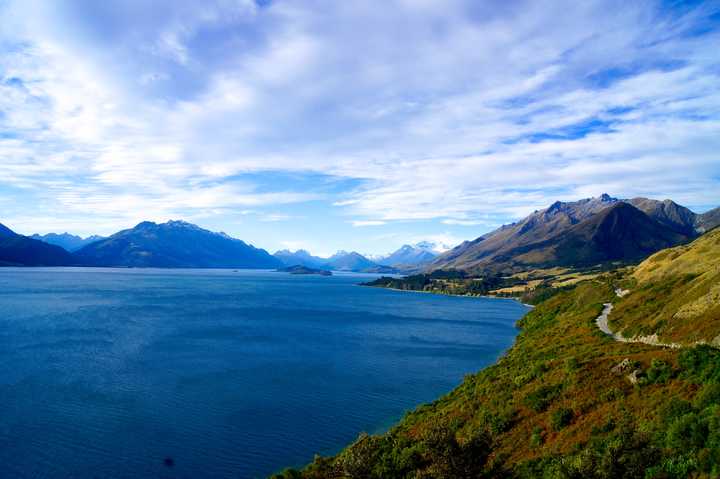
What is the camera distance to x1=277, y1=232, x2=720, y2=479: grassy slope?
21.8m

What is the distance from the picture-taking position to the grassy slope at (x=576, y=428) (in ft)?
71.6

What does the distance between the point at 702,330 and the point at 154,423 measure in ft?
197

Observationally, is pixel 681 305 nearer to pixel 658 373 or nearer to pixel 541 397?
pixel 658 373

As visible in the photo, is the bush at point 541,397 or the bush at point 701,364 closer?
the bush at point 701,364

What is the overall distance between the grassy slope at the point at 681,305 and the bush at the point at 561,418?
630 inches

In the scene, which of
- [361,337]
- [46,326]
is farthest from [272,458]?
[46,326]

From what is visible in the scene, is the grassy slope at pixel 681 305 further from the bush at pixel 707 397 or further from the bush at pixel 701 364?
the bush at pixel 707 397

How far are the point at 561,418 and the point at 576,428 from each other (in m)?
1.90

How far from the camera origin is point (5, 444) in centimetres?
4641

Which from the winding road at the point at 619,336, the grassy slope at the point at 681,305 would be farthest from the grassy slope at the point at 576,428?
the grassy slope at the point at 681,305

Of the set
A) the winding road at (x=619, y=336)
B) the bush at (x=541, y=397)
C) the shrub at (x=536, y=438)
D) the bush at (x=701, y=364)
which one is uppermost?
the bush at (x=701, y=364)

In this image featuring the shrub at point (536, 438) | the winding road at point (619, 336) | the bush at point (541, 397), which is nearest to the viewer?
the shrub at point (536, 438)

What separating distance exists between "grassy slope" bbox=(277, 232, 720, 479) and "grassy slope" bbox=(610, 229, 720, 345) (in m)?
4.96

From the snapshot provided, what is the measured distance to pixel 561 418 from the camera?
32188mm
